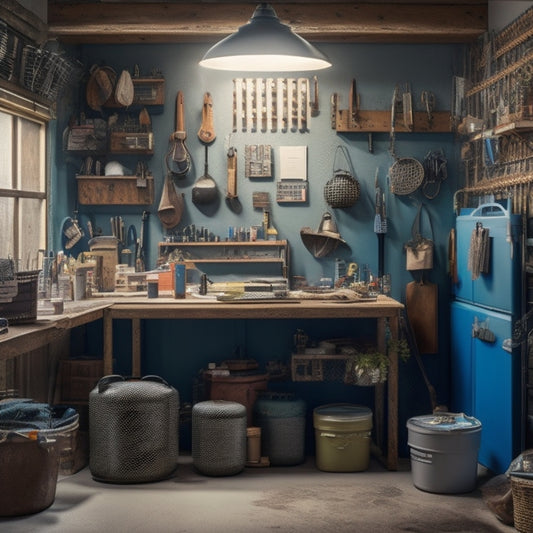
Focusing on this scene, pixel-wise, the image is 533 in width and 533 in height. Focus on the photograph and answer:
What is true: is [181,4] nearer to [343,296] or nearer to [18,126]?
[18,126]

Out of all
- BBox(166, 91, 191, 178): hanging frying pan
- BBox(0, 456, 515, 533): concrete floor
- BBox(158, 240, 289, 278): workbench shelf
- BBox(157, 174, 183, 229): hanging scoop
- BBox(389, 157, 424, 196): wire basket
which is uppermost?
BBox(166, 91, 191, 178): hanging frying pan

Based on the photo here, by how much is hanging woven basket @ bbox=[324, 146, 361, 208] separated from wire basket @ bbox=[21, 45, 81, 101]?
86.0 inches

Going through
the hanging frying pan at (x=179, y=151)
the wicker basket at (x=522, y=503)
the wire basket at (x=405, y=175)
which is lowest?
the wicker basket at (x=522, y=503)

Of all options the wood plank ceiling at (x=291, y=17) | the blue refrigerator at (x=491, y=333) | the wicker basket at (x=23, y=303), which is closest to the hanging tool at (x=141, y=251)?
the wood plank ceiling at (x=291, y=17)

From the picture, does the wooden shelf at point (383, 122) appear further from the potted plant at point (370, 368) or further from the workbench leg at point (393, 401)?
the potted plant at point (370, 368)

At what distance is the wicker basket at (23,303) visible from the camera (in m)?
4.81

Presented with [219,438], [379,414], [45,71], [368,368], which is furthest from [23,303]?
[379,414]

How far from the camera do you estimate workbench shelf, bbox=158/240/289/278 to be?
720 centimetres

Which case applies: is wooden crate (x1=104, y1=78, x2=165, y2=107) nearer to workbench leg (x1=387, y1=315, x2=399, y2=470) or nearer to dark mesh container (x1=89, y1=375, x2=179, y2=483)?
dark mesh container (x1=89, y1=375, x2=179, y2=483)

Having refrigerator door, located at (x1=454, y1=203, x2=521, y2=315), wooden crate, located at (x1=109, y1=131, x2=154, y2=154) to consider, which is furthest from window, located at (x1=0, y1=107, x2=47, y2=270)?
refrigerator door, located at (x1=454, y1=203, x2=521, y2=315)

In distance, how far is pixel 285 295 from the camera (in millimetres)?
6531

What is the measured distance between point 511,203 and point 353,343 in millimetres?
1705

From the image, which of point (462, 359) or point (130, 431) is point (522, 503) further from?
point (130, 431)

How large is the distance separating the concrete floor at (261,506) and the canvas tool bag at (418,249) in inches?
66.4
